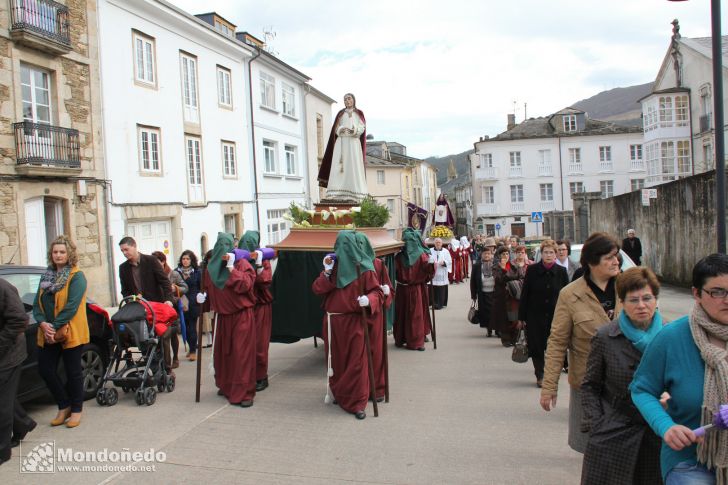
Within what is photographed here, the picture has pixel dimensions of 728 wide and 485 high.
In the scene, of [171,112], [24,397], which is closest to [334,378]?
[24,397]

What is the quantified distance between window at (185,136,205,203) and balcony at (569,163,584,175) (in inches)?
1472

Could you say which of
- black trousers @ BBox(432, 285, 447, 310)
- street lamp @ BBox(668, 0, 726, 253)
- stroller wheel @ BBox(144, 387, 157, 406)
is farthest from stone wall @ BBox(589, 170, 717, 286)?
stroller wheel @ BBox(144, 387, 157, 406)

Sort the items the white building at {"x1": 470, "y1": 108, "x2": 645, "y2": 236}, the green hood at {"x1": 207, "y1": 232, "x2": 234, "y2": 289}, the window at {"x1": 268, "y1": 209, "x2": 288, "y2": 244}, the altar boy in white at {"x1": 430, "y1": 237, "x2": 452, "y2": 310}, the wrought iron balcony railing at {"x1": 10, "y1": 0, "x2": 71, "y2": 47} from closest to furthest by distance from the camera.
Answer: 1. the green hood at {"x1": 207, "y1": 232, "x2": 234, "y2": 289}
2. the wrought iron balcony railing at {"x1": 10, "y1": 0, "x2": 71, "y2": 47}
3. the altar boy in white at {"x1": 430, "y1": 237, "x2": 452, "y2": 310}
4. the window at {"x1": 268, "y1": 209, "x2": 288, "y2": 244}
5. the white building at {"x1": 470, "y1": 108, "x2": 645, "y2": 236}

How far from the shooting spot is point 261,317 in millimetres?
7785

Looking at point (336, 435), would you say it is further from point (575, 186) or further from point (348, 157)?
point (575, 186)

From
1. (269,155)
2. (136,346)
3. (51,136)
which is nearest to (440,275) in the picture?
(136,346)

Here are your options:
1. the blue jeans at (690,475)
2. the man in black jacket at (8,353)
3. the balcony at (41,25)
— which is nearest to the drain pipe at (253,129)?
the balcony at (41,25)

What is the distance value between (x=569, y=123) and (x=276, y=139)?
105 feet

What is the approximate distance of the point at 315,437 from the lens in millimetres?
6059

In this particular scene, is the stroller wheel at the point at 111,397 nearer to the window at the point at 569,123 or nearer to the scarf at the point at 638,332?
the scarf at the point at 638,332

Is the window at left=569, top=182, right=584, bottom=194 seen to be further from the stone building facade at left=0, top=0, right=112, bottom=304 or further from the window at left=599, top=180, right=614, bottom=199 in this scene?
the stone building facade at left=0, top=0, right=112, bottom=304

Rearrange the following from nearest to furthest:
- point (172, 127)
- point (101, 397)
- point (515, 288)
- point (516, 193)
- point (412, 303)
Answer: point (101, 397)
point (515, 288)
point (412, 303)
point (172, 127)
point (516, 193)

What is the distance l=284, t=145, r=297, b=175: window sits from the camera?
30.7m

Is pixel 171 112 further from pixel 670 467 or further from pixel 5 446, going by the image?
pixel 670 467
